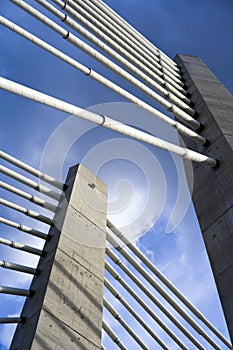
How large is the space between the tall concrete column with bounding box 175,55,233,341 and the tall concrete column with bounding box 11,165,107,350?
3.44m

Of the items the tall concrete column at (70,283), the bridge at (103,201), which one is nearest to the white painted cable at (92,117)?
the bridge at (103,201)

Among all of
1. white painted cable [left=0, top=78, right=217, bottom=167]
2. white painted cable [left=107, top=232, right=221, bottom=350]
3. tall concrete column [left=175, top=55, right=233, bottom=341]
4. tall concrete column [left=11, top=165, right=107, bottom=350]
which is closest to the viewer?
white painted cable [left=0, top=78, right=217, bottom=167]

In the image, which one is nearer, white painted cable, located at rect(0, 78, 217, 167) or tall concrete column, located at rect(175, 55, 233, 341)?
white painted cable, located at rect(0, 78, 217, 167)

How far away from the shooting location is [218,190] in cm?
637

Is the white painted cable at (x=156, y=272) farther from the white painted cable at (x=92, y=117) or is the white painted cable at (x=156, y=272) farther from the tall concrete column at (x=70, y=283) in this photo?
the white painted cable at (x=92, y=117)

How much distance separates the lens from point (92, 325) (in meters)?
8.34

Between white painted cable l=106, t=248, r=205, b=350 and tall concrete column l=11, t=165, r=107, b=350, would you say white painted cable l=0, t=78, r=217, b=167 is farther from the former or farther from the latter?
white painted cable l=106, t=248, r=205, b=350

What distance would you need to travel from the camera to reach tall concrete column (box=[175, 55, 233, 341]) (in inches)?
221

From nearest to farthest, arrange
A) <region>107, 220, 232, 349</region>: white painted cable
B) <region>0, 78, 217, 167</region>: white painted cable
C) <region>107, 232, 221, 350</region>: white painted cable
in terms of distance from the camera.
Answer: <region>0, 78, 217, 167</region>: white painted cable < <region>107, 232, 221, 350</region>: white painted cable < <region>107, 220, 232, 349</region>: white painted cable

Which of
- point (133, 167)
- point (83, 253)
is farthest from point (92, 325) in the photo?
point (133, 167)

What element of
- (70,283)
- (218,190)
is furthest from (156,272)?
(218,190)

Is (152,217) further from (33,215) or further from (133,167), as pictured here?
(33,215)

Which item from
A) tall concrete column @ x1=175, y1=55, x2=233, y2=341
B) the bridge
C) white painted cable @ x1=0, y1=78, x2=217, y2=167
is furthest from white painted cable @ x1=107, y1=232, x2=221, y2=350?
white painted cable @ x1=0, y1=78, x2=217, y2=167

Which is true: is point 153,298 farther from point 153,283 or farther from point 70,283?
point 70,283
